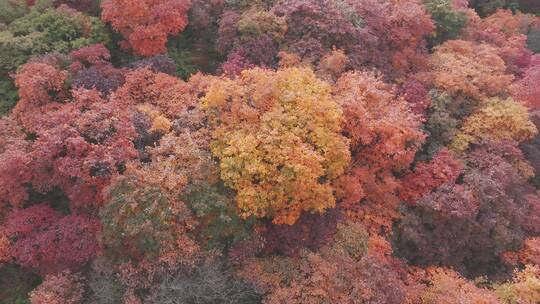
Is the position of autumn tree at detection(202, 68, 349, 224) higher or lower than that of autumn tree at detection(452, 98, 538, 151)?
higher

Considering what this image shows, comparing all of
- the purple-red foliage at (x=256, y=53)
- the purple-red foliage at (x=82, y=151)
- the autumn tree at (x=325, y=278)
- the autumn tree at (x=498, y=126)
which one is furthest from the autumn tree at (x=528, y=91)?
the purple-red foliage at (x=82, y=151)

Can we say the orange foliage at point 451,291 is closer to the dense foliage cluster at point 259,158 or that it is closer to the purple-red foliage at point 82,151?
the dense foliage cluster at point 259,158

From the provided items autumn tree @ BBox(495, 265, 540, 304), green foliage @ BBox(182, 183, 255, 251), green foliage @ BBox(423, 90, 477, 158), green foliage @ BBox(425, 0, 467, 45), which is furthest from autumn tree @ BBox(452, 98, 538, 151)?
green foliage @ BBox(182, 183, 255, 251)

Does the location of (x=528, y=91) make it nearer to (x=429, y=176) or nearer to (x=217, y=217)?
(x=429, y=176)

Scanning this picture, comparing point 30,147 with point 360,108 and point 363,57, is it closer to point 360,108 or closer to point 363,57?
point 360,108

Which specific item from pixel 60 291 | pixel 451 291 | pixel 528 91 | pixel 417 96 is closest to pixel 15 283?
pixel 60 291

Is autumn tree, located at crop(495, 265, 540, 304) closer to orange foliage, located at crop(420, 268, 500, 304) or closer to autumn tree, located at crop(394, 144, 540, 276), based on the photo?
orange foliage, located at crop(420, 268, 500, 304)
